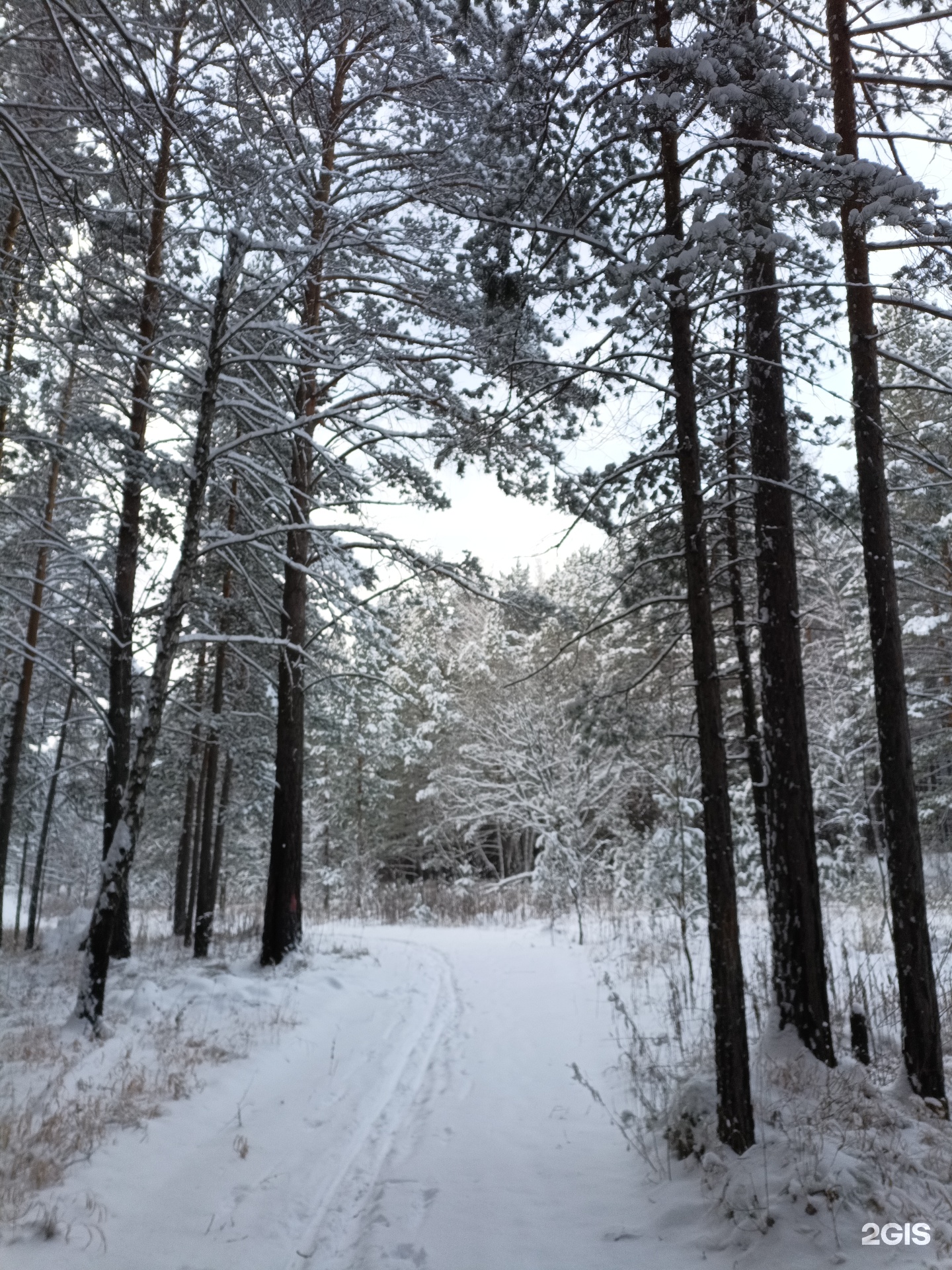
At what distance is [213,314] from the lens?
25.9ft

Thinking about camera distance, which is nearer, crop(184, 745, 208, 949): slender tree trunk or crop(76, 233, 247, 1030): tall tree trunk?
crop(76, 233, 247, 1030): tall tree trunk

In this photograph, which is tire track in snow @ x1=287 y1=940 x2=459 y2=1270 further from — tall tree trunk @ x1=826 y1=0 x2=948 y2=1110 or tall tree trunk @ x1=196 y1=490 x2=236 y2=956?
tall tree trunk @ x1=196 y1=490 x2=236 y2=956

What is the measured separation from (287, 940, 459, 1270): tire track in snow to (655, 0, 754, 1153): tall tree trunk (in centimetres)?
217

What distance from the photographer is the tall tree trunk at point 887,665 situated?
544 cm

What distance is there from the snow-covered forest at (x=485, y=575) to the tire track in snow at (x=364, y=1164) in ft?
0.10

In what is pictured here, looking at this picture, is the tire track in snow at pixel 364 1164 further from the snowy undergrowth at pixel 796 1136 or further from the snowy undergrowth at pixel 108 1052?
the snowy undergrowth at pixel 796 1136

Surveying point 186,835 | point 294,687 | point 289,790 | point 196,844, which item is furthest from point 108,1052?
point 186,835

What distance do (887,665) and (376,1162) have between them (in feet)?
16.8

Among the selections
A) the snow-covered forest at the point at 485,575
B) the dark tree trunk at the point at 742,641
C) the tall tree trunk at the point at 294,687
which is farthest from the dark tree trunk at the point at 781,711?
the tall tree trunk at the point at 294,687

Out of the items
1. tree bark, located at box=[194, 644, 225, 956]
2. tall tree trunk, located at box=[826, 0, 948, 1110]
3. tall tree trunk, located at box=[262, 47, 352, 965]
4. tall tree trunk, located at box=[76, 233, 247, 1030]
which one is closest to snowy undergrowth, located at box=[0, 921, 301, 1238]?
tall tree trunk, located at box=[76, 233, 247, 1030]

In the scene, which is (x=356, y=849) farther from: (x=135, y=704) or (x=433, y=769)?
(x=135, y=704)

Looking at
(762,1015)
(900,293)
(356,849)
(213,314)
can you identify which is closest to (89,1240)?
(762,1015)

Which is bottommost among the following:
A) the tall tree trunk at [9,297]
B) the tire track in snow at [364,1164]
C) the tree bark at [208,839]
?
the tire track in snow at [364,1164]

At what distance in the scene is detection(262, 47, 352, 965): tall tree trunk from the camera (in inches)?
424
